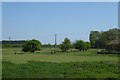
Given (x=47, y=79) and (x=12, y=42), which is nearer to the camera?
(x=47, y=79)

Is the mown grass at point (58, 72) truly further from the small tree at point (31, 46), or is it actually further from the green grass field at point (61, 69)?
the small tree at point (31, 46)

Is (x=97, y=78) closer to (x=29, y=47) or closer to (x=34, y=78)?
(x=34, y=78)

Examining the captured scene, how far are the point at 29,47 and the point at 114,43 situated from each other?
24.6 m

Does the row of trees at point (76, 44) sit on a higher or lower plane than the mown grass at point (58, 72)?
higher

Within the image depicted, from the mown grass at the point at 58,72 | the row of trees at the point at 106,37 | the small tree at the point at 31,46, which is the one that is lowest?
the mown grass at the point at 58,72

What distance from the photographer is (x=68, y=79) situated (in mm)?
21453

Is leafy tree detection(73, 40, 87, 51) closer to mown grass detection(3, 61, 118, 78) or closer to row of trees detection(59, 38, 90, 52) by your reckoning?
row of trees detection(59, 38, 90, 52)

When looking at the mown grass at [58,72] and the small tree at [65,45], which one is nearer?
the mown grass at [58,72]

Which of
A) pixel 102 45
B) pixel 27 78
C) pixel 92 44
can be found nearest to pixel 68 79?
pixel 27 78

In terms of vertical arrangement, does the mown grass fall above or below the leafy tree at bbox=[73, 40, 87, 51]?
below

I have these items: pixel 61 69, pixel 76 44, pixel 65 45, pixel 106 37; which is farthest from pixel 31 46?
pixel 61 69

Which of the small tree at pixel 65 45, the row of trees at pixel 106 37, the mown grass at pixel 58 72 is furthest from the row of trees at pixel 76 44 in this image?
the mown grass at pixel 58 72

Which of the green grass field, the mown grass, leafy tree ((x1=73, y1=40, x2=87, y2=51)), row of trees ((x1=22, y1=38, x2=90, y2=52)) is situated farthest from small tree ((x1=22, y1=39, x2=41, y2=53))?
the mown grass

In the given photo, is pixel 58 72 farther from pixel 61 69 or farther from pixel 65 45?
pixel 65 45
